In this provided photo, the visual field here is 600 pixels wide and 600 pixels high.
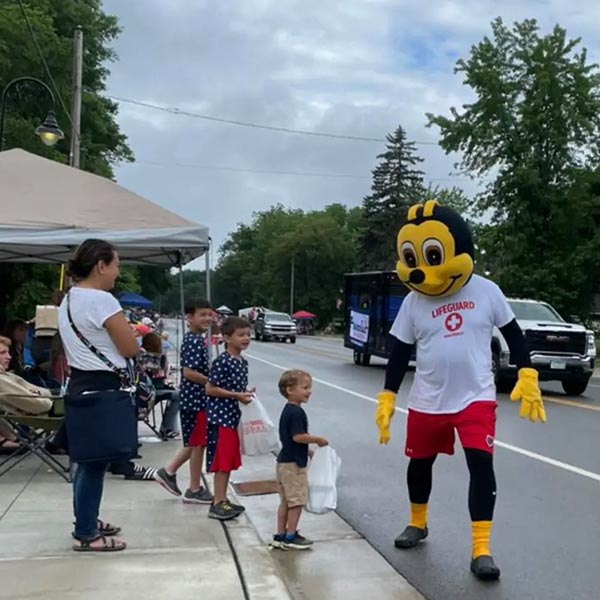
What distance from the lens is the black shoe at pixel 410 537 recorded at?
17.9 feet

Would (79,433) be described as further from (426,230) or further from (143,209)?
(143,209)

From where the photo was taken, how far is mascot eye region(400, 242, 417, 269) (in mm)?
5422

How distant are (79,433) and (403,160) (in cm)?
7453

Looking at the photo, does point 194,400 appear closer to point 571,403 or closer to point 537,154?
point 571,403

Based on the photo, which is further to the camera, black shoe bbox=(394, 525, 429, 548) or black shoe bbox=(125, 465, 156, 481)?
black shoe bbox=(125, 465, 156, 481)

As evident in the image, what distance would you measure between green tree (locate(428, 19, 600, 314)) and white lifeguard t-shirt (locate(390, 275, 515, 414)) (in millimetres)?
29519

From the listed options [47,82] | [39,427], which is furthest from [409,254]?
[47,82]

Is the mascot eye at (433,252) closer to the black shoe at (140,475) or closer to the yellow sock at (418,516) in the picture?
the yellow sock at (418,516)

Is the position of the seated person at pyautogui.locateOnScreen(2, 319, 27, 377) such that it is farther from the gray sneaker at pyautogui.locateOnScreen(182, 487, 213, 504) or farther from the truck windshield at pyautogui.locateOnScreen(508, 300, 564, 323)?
the truck windshield at pyautogui.locateOnScreen(508, 300, 564, 323)

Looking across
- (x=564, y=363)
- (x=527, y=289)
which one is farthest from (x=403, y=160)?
(x=564, y=363)

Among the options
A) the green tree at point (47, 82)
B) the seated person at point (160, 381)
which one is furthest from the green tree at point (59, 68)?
the seated person at point (160, 381)

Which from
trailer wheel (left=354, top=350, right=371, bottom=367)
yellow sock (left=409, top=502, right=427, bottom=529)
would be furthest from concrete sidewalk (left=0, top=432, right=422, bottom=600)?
trailer wheel (left=354, top=350, right=371, bottom=367)

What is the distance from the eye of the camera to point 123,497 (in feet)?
21.4

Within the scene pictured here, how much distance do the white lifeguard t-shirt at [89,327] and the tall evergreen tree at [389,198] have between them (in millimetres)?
70246
